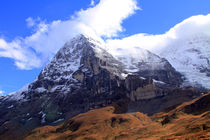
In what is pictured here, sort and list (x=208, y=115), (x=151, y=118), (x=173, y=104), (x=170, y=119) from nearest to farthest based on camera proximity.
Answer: (x=208, y=115) → (x=170, y=119) → (x=151, y=118) → (x=173, y=104)

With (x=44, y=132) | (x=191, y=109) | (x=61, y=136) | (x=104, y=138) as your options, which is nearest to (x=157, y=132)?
(x=104, y=138)

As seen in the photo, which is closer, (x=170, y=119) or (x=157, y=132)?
(x=157, y=132)

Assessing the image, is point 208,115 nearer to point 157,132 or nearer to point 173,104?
point 157,132

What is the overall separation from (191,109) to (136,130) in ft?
135

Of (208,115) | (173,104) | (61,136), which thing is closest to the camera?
(208,115)

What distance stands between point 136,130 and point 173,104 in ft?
219

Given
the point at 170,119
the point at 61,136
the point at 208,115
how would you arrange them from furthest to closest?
the point at 61,136
the point at 170,119
the point at 208,115

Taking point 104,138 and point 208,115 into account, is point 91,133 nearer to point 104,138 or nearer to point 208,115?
point 104,138

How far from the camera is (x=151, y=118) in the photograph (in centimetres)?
17350

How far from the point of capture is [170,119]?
474ft

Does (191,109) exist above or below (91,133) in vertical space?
above

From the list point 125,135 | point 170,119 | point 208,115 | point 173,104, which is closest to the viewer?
point 208,115

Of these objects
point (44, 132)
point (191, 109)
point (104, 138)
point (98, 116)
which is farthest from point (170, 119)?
point (44, 132)

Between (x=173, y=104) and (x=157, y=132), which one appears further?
(x=173, y=104)
